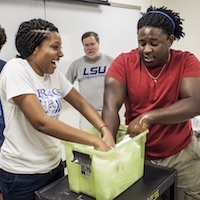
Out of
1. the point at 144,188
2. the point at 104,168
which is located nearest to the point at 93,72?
the point at 144,188

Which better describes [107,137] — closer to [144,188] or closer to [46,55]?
[144,188]

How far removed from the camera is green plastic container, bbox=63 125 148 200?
866 mm

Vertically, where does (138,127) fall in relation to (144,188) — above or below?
above

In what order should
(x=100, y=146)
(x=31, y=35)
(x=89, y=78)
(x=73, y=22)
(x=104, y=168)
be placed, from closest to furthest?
(x=104, y=168) < (x=100, y=146) < (x=31, y=35) < (x=73, y=22) < (x=89, y=78)

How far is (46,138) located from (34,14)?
4.61 ft

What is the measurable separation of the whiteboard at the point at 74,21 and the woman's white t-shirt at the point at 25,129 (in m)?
1.06

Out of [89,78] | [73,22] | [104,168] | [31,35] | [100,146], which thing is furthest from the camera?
[89,78]

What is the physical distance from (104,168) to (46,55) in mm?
545

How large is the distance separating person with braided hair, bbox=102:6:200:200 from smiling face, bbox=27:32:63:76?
302mm

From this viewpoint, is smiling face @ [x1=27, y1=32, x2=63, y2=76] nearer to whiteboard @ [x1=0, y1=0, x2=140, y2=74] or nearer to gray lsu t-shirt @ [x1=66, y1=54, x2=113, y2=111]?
whiteboard @ [x1=0, y1=0, x2=140, y2=74]

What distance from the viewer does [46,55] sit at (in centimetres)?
109

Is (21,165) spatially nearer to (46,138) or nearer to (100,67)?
(46,138)

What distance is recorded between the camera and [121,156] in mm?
923

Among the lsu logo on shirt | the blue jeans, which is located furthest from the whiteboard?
the blue jeans
